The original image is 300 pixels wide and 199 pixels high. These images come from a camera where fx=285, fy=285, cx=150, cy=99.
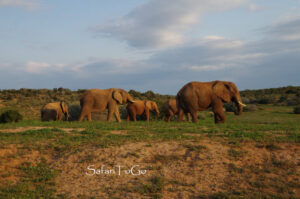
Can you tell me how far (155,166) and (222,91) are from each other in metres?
10.3

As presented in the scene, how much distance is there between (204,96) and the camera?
1705 centimetres

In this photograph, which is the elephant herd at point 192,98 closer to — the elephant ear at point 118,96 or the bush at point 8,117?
the elephant ear at point 118,96

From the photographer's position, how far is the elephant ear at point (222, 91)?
17219mm

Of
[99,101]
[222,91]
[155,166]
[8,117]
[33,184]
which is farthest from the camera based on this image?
[8,117]

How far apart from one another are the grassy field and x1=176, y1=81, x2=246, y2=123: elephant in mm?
6180

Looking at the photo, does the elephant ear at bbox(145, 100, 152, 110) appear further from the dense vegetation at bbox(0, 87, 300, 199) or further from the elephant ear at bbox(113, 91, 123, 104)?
the dense vegetation at bbox(0, 87, 300, 199)

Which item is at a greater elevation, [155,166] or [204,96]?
[204,96]

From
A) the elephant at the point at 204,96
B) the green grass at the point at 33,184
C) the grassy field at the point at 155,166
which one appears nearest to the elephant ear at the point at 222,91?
the elephant at the point at 204,96

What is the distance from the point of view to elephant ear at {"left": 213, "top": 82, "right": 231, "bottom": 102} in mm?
17219

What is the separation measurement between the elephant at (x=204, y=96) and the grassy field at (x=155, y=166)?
618cm

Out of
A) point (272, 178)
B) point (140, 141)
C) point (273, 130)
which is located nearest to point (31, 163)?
point (140, 141)

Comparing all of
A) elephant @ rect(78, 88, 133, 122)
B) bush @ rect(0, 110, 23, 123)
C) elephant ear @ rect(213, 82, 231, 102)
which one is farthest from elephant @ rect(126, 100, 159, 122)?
bush @ rect(0, 110, 23, 123)

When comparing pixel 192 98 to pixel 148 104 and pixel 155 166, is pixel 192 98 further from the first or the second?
pixel 155 166

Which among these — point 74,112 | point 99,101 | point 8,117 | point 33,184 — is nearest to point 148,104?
point 99,101
